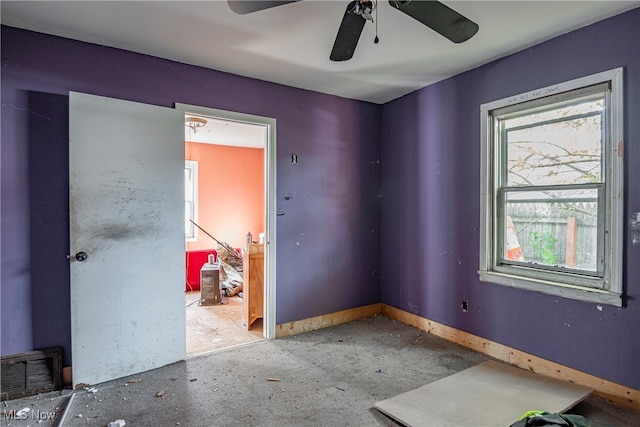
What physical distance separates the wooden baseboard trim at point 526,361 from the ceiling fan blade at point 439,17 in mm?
2440

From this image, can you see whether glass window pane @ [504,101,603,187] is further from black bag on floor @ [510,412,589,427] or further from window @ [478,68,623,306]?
black bag on floor @ [510,412,589,427]

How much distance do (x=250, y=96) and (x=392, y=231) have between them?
2168mm

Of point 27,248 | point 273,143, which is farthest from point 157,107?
point 27,248

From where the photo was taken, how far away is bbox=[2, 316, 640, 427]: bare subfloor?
7.07 feet

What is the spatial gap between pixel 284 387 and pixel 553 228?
93.8 inches

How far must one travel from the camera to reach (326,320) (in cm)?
381

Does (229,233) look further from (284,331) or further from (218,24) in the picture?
(218,24)

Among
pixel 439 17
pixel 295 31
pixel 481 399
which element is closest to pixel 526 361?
pixel 481 399

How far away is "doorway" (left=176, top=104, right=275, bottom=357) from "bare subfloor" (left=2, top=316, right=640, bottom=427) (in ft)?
1.85

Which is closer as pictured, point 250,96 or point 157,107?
point 157,107

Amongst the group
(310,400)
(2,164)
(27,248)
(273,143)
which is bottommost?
(310,400)

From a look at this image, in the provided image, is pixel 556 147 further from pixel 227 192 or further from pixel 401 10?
pixel 227 192

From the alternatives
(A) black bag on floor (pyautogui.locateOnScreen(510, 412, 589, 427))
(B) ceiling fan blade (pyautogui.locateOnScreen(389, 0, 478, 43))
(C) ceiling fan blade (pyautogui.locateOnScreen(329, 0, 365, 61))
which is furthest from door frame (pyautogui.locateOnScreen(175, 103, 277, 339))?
(A) black bag on floor (pyautogui.locateOnScreen(510, 412, 589, 427))

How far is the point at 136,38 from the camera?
2557mm
